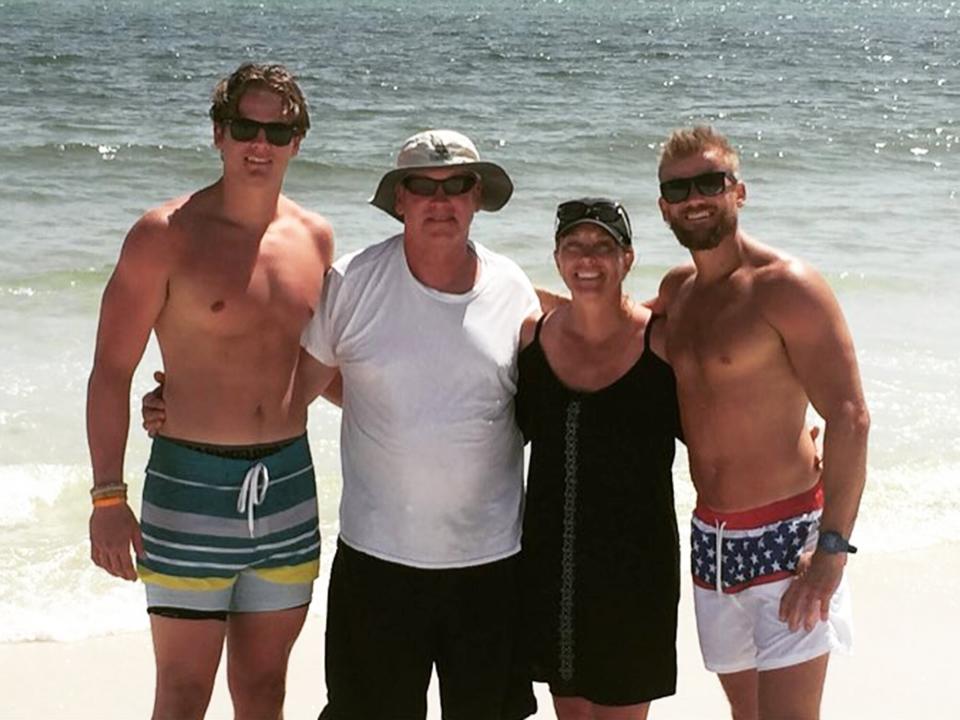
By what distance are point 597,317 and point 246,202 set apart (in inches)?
40.5

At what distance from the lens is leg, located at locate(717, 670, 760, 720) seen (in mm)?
4070

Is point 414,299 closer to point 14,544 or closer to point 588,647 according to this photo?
point 588,647

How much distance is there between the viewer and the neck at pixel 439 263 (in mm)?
3904

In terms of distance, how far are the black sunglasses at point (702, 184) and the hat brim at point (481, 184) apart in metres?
0.46

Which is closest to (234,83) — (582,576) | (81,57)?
(582,576)

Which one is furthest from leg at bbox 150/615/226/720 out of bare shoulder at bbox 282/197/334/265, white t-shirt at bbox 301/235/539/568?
bare shoulder at bbox 282/197/334/265

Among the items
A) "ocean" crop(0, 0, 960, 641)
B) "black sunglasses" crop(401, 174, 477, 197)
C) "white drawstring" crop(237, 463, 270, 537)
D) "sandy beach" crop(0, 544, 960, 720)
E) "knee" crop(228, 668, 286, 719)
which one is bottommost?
"ocean" crop(0, 0, 960, 641)

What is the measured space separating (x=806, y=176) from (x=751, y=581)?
47.6ft

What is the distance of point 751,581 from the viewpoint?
12.9 ft

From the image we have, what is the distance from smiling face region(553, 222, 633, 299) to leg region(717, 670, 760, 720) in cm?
115

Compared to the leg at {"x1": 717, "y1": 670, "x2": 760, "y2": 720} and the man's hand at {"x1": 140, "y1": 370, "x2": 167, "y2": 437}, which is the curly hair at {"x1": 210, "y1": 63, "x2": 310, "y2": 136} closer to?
the man's hand at {"x1": 140, "y1": 370, "x2": 167, "y2": 437}

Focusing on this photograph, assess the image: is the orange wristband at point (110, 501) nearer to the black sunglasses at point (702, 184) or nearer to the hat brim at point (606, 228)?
the hat brim at point (606, 228)

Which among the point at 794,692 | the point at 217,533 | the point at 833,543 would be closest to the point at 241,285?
the point at 217,533

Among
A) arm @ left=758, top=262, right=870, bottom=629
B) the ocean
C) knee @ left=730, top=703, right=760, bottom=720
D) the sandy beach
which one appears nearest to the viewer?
arm @ left=758, top=262, right=870, bottom=629
